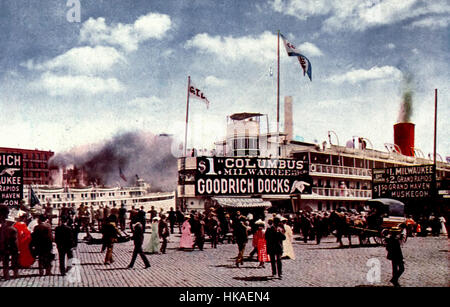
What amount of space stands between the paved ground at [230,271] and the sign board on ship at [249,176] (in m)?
4.06

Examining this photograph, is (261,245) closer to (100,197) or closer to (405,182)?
(405,182)

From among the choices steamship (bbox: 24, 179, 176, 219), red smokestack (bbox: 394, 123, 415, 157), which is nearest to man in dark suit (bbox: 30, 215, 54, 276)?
steamship (bbox: 24, 179, 176, 219)

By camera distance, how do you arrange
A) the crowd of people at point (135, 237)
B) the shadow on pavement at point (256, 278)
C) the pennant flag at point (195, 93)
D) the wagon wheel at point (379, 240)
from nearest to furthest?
the crowd of people at point (135, 237)
the shadow on pavement at point (256, 278)
the wagon wheel at point (379, 240)
the pennant flag at point (195, 93)

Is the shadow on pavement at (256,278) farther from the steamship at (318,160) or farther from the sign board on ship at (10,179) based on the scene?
the steamship at (318,160)

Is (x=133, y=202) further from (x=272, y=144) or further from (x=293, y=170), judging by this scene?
(x=293, y=170)

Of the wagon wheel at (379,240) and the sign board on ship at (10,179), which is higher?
the sign board on ship at (10,179)

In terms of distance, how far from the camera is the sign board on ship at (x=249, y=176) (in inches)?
835

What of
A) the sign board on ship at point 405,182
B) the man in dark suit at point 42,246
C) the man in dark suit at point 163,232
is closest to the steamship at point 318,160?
the sign board on ship at point 405,182

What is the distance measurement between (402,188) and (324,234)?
7138 millimetres

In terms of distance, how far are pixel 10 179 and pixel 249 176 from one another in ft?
37.5

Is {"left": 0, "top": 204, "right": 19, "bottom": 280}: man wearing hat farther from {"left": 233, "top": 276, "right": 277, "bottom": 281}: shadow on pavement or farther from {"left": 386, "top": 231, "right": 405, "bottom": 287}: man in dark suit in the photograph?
{"left": 386, "top": 231, "right": 405, "bottom": 287}: man in dark suit

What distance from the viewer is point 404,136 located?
57.8 m

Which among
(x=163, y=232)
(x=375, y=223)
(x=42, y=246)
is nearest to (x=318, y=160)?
(x=375, y=223)
